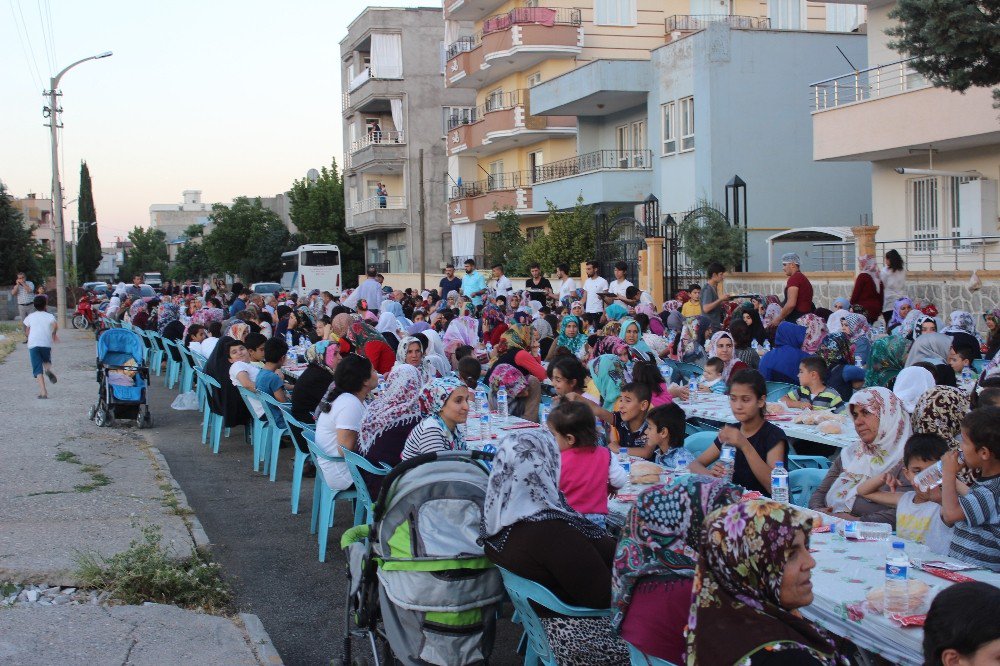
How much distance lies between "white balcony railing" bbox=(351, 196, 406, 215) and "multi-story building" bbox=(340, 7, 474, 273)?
0.17ft

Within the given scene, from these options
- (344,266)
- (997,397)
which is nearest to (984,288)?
(997,397)

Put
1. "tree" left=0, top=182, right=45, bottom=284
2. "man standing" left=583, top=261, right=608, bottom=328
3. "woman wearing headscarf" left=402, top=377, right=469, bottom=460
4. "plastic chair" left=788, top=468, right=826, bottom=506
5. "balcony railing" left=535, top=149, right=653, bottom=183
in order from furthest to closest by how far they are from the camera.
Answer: "tree" left=0, top=182, right=45, bottom=284 < "balcony railing" left=535, top=149, right=653, bottom=183 < "man standing" left=583, top=261, right=608, bottom=328 < "plastic chair" left=788, top=468, right=826, bottom=506 < "woman wearing headscarf" left=402, top=377, right=469, bottom=460

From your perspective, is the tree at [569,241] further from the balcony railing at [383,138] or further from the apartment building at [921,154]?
the balcony railing at [383,138]

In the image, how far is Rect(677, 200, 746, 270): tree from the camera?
76.6 ft

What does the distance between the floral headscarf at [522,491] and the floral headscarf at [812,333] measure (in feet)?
24.2

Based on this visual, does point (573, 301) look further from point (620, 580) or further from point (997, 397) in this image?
point (620, 580)

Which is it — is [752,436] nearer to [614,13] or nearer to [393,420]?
[393,420]

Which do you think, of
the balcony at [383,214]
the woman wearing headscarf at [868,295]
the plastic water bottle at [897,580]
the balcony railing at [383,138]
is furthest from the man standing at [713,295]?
the balcony railing at [383,138]

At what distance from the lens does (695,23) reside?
35.9 meters

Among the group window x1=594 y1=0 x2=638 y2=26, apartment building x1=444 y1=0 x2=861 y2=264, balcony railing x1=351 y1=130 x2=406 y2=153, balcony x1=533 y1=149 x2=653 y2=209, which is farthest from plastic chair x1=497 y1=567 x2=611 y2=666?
balcony railing x1=351 y1=130 x2=406 y2=153

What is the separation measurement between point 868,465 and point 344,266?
56.0 meters

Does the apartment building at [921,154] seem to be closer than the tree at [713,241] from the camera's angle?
Yes

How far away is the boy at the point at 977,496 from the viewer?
4660 millimetres

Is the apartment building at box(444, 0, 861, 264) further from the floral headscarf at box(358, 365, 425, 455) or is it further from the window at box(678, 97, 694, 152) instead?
the floral headscarf at box(358, 365, 425, 455)
